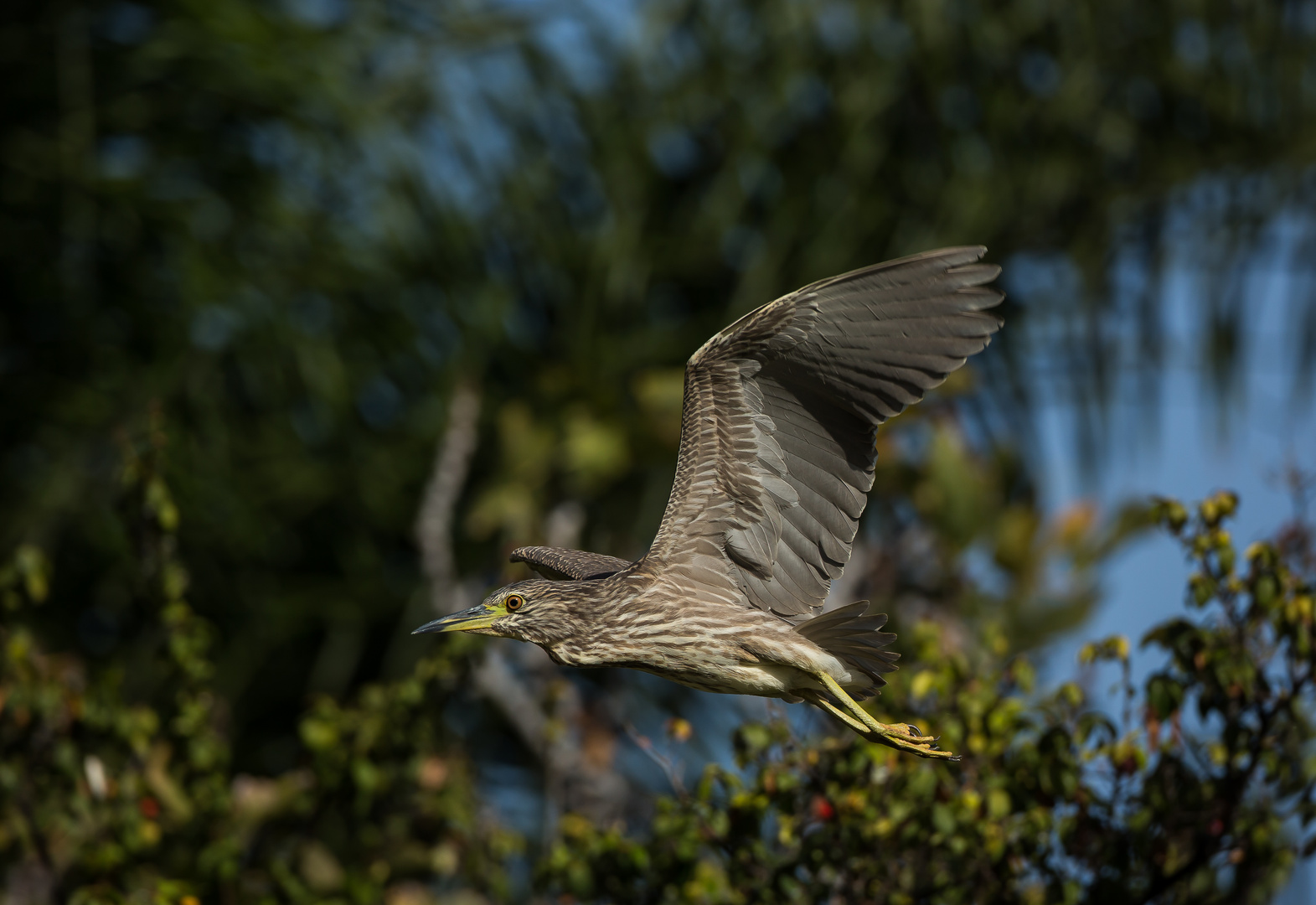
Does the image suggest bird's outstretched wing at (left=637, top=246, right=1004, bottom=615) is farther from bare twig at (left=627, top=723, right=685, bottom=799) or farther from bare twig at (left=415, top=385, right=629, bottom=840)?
bare twig at (left=415, top=385, right=629, bottom=840)

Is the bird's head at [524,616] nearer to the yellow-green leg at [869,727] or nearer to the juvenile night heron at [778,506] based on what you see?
the juvenile night heron at [778,506]

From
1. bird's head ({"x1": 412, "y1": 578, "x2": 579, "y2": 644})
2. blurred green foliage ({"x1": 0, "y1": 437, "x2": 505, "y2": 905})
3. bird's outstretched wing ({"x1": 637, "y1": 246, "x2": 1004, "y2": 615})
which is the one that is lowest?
blurred green foliage ({"x1": 0, "y1": 437, "x2": 505, "y2": 905})

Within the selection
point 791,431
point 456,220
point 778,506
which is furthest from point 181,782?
point 456,220

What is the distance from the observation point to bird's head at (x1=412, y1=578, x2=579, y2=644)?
329 cm

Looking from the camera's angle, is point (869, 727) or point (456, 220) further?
point (456, 220)

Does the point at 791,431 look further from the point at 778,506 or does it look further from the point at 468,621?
the point at 468,621

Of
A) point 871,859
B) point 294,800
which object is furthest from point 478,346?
point 871,859

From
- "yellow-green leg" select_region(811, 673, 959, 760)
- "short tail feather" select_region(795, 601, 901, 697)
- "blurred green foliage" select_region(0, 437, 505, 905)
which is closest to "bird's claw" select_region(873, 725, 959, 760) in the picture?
"yellow-green leg" select_region(811, 673, 959, 760)

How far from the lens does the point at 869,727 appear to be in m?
3.08

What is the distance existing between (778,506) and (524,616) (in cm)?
60

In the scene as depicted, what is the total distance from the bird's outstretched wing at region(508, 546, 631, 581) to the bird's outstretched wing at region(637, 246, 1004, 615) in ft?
1.64

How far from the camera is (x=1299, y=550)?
3850 millimetres

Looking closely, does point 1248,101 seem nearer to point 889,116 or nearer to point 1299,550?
point 889,116

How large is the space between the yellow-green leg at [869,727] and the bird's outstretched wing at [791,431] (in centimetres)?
27
